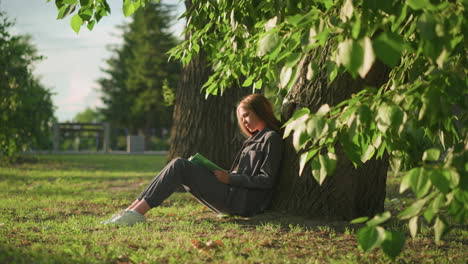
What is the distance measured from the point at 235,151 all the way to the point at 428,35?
5.89 m

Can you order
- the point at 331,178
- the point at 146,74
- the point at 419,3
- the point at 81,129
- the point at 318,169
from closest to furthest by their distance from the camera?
1. the point at 419,3
2. the point at 318,169
3. the point at 331,178
4. the point at 81,129
5. the point at 146,74

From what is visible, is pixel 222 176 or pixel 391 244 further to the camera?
pixel 222 176

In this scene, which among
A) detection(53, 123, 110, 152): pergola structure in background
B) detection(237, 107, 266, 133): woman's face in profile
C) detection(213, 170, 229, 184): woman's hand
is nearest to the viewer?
detection(213, 170, 229, 184): woman's hand

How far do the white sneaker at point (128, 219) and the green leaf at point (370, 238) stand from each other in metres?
2.98

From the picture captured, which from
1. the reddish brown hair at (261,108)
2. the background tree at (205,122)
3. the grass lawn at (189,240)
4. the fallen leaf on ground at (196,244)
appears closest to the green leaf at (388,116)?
the grass lawn at (189,240)

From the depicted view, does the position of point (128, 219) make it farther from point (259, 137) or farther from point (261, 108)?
point (261, 108)

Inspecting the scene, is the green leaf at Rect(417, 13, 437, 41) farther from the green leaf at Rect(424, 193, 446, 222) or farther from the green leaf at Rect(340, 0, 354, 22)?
the green leaf at Rect(424, 193, 446, 222)

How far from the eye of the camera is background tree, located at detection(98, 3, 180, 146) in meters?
38.4

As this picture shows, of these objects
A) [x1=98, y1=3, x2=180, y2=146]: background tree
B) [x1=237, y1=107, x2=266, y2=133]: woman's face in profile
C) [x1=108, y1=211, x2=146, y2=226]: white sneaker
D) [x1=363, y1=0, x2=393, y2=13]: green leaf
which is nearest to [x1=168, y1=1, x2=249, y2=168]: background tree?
[x1=237, y1=107, x2=266, y2=133]: woman's face in profile

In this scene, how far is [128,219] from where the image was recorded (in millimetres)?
4688

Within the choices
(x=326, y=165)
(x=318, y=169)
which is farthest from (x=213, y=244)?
(x=326, y=165)

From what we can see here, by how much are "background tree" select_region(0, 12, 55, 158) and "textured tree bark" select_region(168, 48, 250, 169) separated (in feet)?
23.2

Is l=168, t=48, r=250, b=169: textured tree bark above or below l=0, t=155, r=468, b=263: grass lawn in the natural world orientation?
above

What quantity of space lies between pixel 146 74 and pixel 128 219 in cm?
3484
